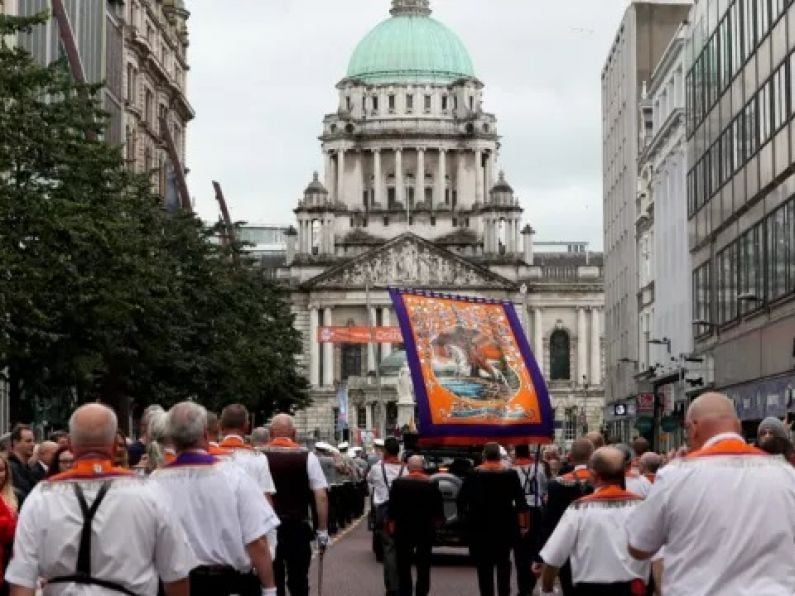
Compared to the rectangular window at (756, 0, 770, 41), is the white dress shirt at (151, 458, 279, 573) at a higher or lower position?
lower

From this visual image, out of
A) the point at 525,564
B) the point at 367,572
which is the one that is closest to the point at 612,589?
the point at 525,564

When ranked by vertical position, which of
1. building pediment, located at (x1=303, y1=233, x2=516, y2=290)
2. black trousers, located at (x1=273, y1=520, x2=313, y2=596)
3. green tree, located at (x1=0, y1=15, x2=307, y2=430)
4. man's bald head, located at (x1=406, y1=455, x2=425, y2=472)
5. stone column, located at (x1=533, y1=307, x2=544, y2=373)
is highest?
building pediment, located at (x1=303, y1=233, x2=516, y2=290)

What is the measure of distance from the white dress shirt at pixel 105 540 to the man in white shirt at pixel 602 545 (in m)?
4.05

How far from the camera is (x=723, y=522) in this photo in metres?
10.3

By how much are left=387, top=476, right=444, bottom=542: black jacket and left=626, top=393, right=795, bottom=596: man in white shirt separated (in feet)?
41.2

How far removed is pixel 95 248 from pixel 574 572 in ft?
78.6

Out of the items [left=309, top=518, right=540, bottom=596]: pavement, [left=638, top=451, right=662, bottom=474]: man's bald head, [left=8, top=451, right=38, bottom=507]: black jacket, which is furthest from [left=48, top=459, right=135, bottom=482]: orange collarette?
[left=309, top=518, right=540, bottom=596]: pavement

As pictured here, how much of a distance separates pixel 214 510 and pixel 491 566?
969 cm

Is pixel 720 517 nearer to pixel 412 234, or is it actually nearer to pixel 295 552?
pixel 295 552

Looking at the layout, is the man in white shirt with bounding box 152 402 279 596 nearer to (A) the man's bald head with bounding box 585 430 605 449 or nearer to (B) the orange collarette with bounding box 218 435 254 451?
(B) the orange collarette with bounding box 218 435 254 451

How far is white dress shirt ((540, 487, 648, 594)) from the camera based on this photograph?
45.3ft

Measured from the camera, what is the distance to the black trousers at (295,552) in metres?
18.9

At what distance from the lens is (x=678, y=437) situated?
6366 centimetres

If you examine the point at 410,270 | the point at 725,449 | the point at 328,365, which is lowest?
the point at 725,449
